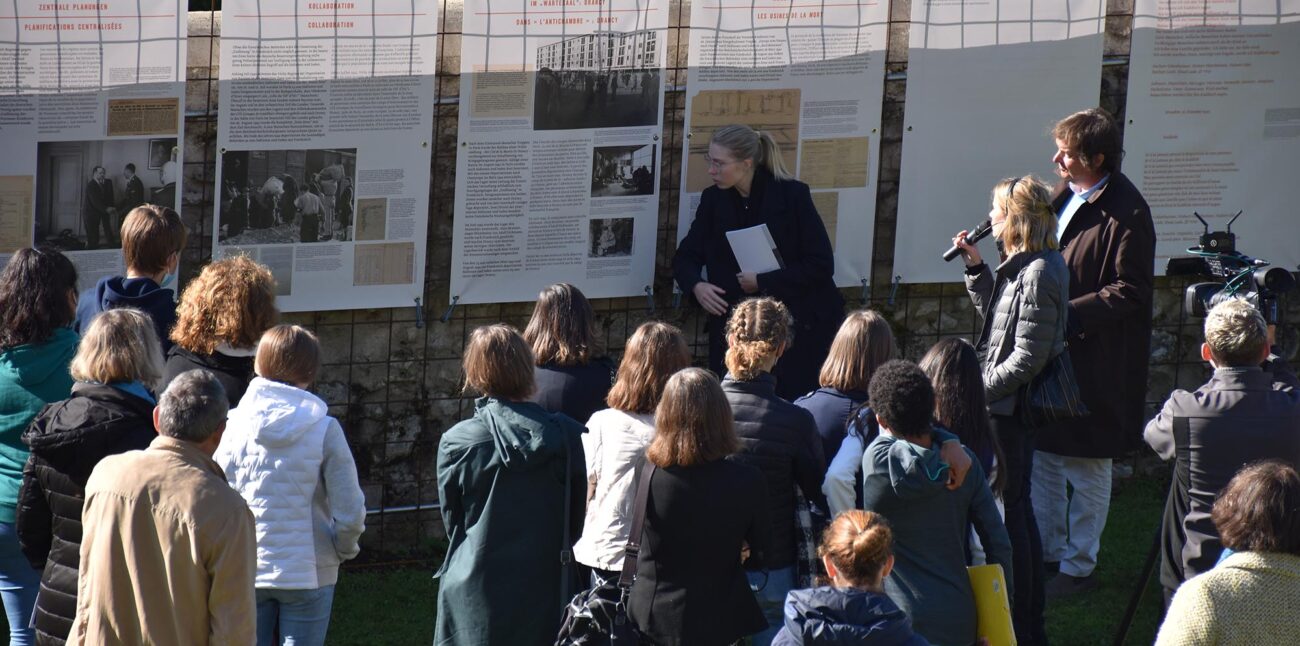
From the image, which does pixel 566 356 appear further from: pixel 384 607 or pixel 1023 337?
pixel 1023 337

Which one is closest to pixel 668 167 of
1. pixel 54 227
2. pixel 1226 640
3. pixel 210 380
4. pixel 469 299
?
pixel 469 299

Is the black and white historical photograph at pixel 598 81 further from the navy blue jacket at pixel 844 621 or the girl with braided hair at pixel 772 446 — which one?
the navy blue jacket at pixel 844 621

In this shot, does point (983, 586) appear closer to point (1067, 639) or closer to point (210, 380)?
point (1067, 639)

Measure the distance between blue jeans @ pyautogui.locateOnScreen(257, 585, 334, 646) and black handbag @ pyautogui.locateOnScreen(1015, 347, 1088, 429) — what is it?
9.27ft

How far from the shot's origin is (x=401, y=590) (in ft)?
20.7

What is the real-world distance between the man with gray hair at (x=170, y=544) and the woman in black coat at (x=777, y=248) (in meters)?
3.10

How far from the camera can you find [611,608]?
443 cm

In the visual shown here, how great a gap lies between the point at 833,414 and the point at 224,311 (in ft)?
6.77

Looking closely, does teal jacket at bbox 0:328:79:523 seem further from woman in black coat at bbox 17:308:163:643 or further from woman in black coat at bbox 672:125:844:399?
woman in black coat at bbox 672:125:844:399

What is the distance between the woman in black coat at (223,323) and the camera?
4.77 meters

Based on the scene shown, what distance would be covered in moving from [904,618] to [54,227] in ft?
12.8

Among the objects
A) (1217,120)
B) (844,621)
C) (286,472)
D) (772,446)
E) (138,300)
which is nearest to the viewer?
(844,621)

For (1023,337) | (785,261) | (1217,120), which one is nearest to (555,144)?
(785,261)

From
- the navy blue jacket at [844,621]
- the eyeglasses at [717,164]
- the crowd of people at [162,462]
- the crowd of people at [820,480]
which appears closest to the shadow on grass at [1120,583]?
the crowd of people at [820,480]
